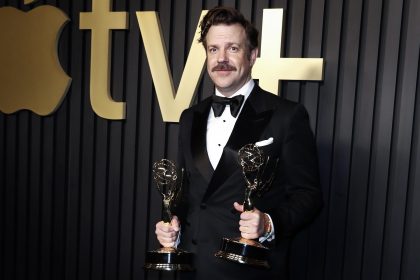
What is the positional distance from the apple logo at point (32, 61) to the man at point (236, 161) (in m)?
1.36

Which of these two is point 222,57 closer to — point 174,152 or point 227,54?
point 227,54

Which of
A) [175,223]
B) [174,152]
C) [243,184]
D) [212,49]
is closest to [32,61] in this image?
[174,152]

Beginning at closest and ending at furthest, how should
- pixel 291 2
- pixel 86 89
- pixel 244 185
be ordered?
pixel 244 185
pixel 291 2
pixel 86 89

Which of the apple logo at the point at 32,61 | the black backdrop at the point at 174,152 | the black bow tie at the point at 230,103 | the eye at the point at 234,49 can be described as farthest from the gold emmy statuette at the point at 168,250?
the apple logo at the point at 32,61

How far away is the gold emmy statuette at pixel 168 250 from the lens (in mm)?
1703

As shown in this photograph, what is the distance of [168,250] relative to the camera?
1719 millimetres

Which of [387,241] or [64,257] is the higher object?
[387,241]

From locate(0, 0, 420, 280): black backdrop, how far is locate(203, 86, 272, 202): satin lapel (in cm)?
69

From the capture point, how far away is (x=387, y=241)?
7.65 ft

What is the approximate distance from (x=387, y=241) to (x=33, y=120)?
2.26m

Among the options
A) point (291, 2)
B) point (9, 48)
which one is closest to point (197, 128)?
point (291, 2)

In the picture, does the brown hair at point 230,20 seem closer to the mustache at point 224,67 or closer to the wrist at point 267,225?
the mustache at point 224,67

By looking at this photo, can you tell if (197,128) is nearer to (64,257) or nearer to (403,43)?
(403,43)

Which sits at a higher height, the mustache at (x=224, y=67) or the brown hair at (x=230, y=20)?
the brown hair at (x=230, y=20)
